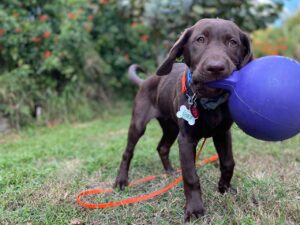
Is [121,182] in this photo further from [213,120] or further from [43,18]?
[43,18]

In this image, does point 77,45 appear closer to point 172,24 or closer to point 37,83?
point 37,83

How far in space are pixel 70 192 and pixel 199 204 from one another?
4.33 ft

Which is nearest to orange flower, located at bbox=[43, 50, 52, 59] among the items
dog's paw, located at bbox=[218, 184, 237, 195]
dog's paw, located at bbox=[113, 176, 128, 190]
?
dog's paw, located at bbox=[113, 176, 128, 190]

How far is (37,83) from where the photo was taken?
8.84 metres

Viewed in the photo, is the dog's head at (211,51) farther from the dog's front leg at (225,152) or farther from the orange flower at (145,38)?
the orange flower at (145,38)

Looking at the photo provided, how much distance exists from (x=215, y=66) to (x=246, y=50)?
598 mm

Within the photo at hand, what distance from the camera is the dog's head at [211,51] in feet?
10.4

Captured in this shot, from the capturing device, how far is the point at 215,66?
10.2 ft

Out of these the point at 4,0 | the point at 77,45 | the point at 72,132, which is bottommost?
the point at 72,132

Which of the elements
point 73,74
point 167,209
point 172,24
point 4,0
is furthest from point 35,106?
point 167,209

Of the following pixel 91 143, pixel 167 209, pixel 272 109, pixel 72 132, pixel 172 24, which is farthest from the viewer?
pixel 172 24

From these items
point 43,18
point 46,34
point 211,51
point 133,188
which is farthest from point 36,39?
point 211,51

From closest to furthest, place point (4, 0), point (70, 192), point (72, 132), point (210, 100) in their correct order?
point (210, 100) → point (70, 192) → point (72, 132) → point (4, 0)

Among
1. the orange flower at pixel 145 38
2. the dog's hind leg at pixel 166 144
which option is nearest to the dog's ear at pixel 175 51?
the dog's hind leg at pixel 166 144
